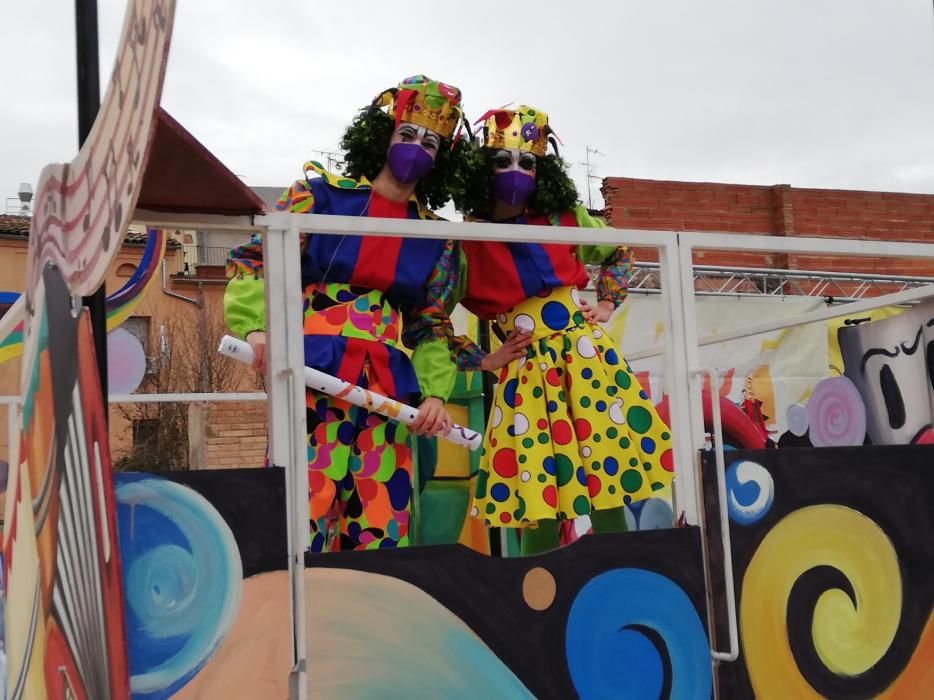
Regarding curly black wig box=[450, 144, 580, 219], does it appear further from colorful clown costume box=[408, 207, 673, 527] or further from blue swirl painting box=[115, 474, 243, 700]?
blue swirl painting box=[115, 474, 243, 700]

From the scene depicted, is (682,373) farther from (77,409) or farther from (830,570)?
(77,409)

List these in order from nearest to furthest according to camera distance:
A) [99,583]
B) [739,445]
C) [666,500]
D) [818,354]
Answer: [99,583], [666,500], [739,445], [818,354]

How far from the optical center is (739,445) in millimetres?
6316

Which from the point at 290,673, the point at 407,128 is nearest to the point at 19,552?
the point at 290,673

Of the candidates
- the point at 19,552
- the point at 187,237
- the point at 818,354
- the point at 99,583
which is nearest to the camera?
the point at 99,583

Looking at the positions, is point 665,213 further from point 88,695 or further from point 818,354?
point 88,695

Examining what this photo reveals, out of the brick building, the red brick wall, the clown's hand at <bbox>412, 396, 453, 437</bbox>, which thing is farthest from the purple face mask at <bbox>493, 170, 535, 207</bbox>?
the red brick wall

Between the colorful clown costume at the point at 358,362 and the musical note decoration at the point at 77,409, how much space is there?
63 centimetres

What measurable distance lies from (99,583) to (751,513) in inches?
52.1

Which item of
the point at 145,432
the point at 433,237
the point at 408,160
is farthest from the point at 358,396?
the point at 145,432

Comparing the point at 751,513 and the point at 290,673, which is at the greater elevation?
the point at 751,513

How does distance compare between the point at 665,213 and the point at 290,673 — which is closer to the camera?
the point at 290,673

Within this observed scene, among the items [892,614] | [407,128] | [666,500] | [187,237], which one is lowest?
[892,614]

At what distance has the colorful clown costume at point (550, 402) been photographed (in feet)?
8.59
